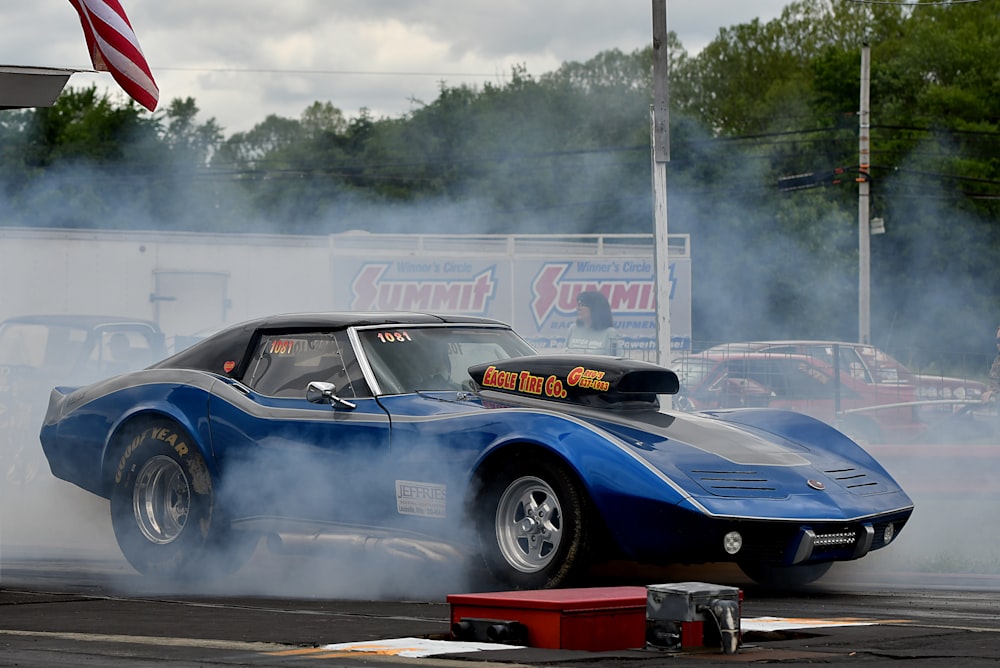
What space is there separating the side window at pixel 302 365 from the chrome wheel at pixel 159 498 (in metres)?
0.69

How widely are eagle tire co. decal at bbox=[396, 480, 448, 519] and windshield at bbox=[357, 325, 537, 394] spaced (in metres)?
0.60

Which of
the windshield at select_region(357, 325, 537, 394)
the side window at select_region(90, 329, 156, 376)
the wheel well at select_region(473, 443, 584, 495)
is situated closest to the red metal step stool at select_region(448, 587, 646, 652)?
the wheel well at select_region(473, 443, 584, 495)

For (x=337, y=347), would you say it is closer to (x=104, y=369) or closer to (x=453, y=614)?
(x=453, y=614)

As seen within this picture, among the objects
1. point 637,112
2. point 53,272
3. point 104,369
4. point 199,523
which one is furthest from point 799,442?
point 637,112

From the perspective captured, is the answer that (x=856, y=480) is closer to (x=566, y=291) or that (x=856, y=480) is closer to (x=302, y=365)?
(x=302, y=365)

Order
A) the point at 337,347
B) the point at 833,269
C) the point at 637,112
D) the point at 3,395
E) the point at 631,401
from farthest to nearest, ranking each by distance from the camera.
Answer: the point at 637,112
the point at 833,269
the point at 3,395
the point at 337,347
the point at 631,401

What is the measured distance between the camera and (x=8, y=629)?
5.84 metres

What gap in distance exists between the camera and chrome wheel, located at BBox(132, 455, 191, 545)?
805 cm

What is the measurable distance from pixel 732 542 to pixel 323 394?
2.19 m

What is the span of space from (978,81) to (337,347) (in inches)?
Result: 1629

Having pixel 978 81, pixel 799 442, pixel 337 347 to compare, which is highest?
pixel 978 81

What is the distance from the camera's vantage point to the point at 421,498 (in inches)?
274

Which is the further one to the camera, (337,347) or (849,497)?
(337,347)

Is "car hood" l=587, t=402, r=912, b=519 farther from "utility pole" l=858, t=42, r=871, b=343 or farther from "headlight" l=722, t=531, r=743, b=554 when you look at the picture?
"utility pole" l=858, t=42, r=871, b=343
